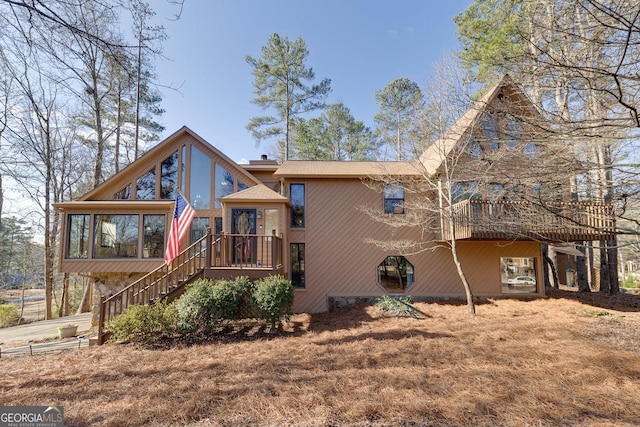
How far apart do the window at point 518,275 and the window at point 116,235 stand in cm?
1366

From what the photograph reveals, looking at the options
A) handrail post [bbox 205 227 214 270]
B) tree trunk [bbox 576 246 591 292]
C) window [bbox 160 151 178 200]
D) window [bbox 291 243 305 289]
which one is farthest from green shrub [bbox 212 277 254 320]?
tree trunk [bbox 576 246 591 292]

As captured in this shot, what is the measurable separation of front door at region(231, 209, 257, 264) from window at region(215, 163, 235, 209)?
5.84 ft

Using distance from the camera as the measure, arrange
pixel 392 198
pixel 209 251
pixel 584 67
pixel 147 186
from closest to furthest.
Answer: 1. pixel 584 67
2. pixel 209 251
3. pixel 392 198
4. pixel 147 186

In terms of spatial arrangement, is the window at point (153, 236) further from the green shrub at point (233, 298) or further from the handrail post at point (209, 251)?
the green shrub at point (233, 298)

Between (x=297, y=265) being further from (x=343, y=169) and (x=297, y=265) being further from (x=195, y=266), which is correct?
(x=343, y=169)

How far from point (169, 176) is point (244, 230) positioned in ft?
13.5

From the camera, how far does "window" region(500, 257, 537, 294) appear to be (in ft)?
34.2

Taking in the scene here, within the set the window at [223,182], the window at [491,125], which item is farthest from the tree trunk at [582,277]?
the window at [223,182]

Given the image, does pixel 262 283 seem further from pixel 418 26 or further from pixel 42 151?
pixel 42 151

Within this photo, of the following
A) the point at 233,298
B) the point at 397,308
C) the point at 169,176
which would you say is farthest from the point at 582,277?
the point at 169,176

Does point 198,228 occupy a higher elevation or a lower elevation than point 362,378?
higher

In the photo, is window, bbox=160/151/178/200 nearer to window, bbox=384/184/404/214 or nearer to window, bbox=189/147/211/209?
window, bbox=189/147/211/209

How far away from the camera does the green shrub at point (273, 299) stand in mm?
6836

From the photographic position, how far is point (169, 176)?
10.7 meters
